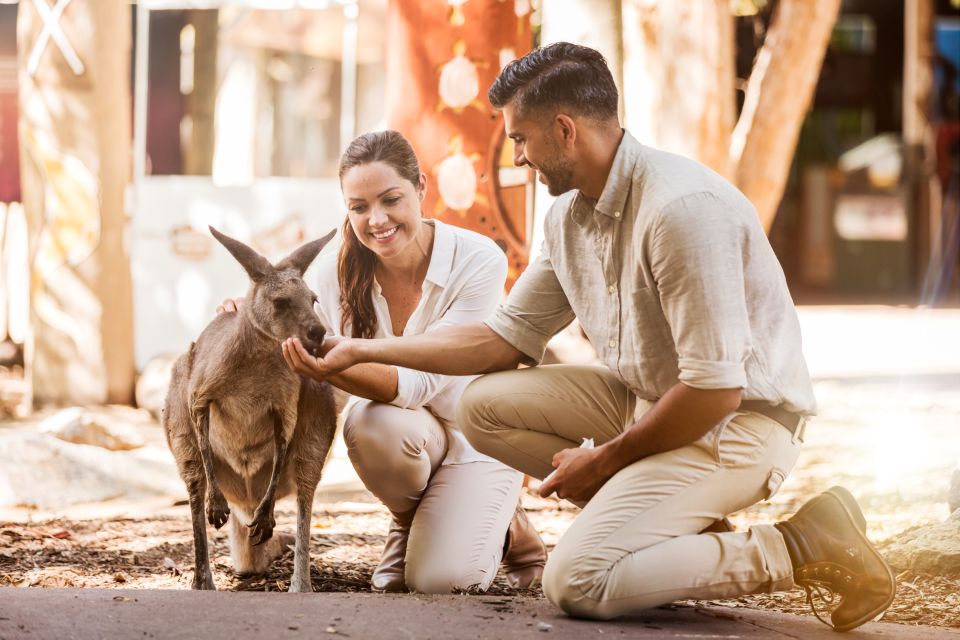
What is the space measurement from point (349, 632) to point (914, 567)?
2.04 metres

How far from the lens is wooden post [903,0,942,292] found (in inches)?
710

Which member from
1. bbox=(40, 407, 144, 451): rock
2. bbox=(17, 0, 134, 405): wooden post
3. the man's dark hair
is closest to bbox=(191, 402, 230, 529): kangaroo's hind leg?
the man's dark hair

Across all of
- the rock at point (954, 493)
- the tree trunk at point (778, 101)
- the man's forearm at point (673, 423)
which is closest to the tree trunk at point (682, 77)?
the tree trunk at point (778, 101)

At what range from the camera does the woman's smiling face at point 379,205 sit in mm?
3965

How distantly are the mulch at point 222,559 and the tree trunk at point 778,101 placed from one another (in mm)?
2430

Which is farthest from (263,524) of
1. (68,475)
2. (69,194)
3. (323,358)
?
(69,194)

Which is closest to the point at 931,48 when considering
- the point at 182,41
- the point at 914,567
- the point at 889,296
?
the point at 889,296

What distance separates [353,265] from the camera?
416cm

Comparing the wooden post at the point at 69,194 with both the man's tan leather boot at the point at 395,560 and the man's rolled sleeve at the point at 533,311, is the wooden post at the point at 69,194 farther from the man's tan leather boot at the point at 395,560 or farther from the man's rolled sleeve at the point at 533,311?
the man's rolled sleeve at the point at 533,311

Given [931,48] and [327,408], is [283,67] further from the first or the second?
[327,408]

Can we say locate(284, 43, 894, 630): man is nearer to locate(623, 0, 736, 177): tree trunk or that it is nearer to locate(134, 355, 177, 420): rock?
locate(623, 0, 736, 177): tree trunk

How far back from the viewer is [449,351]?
148 inches

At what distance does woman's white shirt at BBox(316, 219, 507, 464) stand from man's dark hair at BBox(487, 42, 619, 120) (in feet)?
2.90

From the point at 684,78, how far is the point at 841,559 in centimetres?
367
